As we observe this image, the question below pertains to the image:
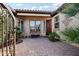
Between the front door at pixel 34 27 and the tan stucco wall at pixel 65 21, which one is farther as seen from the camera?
the front door at pixel 34 27

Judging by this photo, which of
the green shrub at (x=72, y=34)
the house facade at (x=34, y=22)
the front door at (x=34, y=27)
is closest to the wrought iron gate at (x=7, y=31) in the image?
the house facade at (x=34, y=22)

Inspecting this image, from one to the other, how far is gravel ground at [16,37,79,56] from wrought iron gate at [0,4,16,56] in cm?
12

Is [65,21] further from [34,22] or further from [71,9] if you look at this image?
[34,22]

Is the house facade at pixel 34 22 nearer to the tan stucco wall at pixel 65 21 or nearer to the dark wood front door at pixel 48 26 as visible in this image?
the dark wood front door at pixel 48 26

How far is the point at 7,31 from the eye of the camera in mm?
2793

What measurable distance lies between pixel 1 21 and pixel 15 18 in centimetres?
23

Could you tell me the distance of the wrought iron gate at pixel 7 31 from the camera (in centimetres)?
276

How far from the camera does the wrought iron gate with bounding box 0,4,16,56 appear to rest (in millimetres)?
2756

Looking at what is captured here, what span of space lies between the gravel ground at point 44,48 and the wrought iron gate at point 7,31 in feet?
0.40

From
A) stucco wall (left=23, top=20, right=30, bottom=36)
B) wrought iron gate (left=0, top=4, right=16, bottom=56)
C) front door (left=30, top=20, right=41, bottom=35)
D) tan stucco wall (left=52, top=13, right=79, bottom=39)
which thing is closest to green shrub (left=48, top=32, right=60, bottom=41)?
tan stucco wall (left=52, top=13, right=79, bottom=39)

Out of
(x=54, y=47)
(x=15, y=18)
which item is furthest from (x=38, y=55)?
(x=15, y=18)

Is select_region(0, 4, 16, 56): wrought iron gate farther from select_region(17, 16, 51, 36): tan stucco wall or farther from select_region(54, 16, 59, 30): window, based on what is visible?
select_region(54, 16, 59, 30): window

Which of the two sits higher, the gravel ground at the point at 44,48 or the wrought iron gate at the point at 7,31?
the wrought iron gate at the point at 7,31

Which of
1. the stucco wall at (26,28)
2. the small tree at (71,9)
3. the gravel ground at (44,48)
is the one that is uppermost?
the small tree at (71,9)
